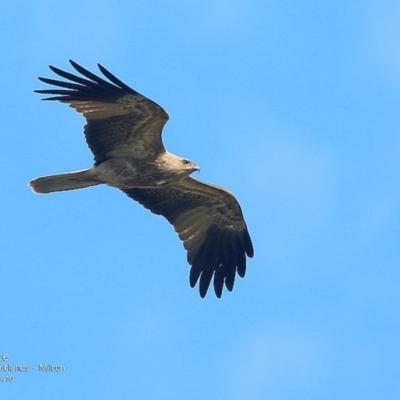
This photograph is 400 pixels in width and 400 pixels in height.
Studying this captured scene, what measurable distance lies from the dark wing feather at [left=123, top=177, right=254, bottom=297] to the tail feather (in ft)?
5.71

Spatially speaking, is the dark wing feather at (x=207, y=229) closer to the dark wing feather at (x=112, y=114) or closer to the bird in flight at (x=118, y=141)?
the bird in flight at (x=118, y=141)

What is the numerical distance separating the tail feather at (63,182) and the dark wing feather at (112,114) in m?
0.39

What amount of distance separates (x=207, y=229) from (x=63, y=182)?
2.99 m

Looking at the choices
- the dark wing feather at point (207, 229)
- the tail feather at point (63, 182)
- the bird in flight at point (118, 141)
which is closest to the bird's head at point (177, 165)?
the bird in flight at point (118, 141)

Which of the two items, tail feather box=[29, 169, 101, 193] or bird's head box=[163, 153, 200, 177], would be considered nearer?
tail feather box=[29, 169, 101, 193]

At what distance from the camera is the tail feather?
1305cm

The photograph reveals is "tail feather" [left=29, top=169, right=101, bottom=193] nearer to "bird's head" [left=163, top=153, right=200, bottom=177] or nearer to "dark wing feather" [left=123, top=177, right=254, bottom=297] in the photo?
"bird's head" [left=163, top=153, right=200, bottom=177]

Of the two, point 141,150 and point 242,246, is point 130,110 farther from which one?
point 242,246

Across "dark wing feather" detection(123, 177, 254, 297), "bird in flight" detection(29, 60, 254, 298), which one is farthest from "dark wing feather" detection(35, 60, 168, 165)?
"dark wing feather" detection(123, 177, 254, 297)

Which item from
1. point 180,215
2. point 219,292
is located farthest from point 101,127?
point 219,292

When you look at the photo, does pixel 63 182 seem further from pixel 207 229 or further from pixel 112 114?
pixel 207 229

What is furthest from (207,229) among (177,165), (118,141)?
(118,141)

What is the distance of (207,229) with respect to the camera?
50.3 feet

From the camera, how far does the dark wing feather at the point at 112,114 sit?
13.0 m
